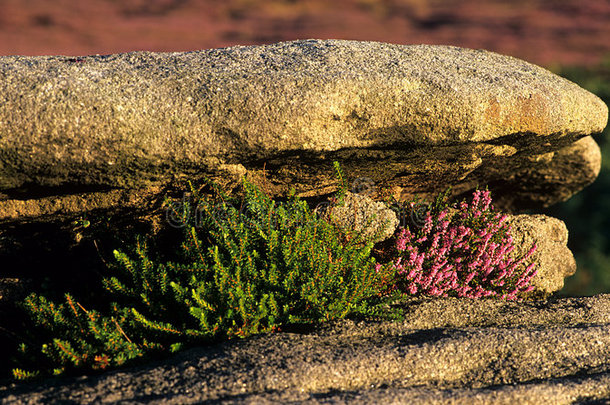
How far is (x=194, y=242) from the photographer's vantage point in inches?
143

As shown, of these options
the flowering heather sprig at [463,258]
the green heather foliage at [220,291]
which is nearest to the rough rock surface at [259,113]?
the green heather foliage at [220,291]

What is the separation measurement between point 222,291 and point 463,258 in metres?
2.24

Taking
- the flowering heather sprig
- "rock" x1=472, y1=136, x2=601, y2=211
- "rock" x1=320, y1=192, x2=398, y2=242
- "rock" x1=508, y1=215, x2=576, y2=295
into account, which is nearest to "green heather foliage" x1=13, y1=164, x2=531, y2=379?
"rock" x1=320, y1=192, x2=398, y2=242

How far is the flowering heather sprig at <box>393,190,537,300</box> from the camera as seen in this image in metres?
4.31

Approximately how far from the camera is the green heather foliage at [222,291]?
319 centimetres

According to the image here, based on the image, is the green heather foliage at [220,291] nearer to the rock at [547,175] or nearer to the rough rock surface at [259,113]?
the rough rock surface at [259,113]

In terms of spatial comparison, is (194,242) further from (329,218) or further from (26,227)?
(26,227)

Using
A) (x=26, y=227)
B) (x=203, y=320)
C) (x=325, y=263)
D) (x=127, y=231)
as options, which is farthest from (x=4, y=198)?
(x=325, y=263)

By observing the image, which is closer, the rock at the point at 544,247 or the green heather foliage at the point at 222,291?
the green heather foliage at the point at 222,291

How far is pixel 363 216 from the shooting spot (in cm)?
430

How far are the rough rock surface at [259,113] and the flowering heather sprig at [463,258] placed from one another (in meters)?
0.63

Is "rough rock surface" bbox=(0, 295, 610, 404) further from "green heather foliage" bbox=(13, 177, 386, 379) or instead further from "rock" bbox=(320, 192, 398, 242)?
"rock" bbox=(320, 192, 398, 242)

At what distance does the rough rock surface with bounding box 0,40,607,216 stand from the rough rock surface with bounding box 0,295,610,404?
126 centimetres

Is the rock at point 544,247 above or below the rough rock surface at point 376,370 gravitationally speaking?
above
